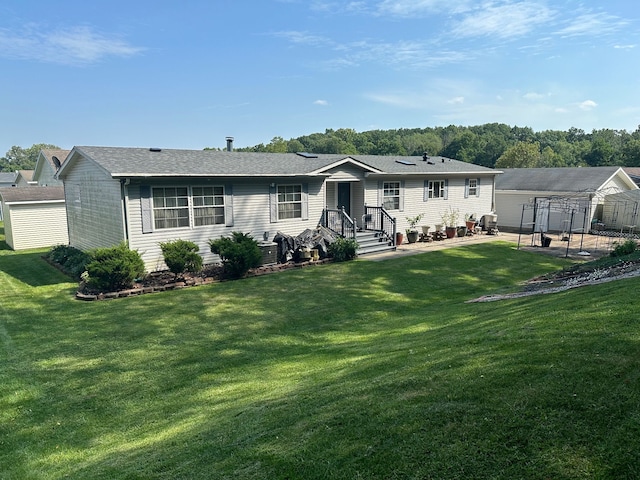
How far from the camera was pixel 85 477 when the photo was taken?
13.6ft

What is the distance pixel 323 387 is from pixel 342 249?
419 inches

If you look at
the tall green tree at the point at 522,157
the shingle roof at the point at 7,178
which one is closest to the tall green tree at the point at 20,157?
the shingle roof at the point at 7,178

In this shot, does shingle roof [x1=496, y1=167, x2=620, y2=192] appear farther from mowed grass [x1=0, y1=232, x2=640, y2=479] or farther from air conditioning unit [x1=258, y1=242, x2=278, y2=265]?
air conditioning unit [x1=258, y1=242, x2=278, y2=265]

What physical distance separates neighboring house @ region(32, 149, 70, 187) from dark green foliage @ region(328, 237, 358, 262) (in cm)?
2338

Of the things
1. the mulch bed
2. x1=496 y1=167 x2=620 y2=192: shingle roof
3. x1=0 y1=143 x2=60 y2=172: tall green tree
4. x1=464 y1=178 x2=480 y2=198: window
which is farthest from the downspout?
x1=0 y1=143 x2=60 y2=172: tall green tree

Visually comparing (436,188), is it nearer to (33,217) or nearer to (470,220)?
(470,220)

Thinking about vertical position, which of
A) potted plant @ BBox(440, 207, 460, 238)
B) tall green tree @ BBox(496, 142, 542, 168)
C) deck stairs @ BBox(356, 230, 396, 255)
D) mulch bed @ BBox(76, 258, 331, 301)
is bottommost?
mulch bed @ BBox(76, 258, 331, 301)

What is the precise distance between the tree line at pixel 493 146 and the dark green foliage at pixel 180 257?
59.6 meters

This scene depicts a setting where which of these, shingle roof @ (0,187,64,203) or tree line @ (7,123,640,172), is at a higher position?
tree line @ (7,123,640,172)

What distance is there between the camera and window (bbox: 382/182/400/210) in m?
20.2

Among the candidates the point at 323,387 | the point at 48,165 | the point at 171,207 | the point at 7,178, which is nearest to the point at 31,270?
the point at 171,207

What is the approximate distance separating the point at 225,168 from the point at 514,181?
20.4m

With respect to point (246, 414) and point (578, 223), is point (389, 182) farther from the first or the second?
point (246, 414)

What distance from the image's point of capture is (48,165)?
106ft
